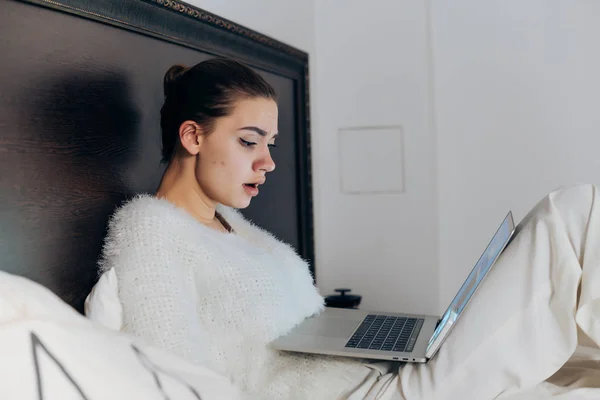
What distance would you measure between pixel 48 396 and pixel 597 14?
2.50m

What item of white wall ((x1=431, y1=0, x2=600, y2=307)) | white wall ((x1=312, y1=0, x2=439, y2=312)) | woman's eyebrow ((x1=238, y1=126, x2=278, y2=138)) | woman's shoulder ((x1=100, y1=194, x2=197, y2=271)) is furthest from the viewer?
white wall ((x1=312, y1=0, x2=439, y2=312))

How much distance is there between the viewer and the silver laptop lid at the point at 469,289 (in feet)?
4.09

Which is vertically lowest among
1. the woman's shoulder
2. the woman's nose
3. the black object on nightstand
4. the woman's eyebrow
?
the black object on nightstand

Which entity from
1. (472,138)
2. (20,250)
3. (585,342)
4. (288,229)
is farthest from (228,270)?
(472,138)

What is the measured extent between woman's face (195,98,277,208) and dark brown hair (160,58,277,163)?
0.07ft

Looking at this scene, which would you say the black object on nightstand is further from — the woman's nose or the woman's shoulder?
the woman's shoulder

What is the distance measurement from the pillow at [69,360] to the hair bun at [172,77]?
2.85 ft

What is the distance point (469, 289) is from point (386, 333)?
23 centimetres

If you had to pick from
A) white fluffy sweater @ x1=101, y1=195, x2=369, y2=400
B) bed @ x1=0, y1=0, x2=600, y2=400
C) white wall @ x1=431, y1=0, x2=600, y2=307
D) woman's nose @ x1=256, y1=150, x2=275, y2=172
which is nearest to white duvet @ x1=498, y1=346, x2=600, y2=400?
bed @ x1=0, y1=0, x2=600, y2=400

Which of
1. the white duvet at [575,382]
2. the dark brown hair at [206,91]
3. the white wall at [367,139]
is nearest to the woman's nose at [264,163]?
the dark brown hair at [206,91]

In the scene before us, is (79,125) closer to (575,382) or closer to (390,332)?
(390,332)

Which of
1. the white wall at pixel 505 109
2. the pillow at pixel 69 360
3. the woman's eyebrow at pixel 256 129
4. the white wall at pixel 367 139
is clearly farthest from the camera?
the white wall at pixel 367 139

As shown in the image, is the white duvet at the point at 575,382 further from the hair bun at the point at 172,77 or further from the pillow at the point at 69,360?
the hair bun at the point at 172,77

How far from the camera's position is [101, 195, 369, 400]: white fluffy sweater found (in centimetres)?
115
